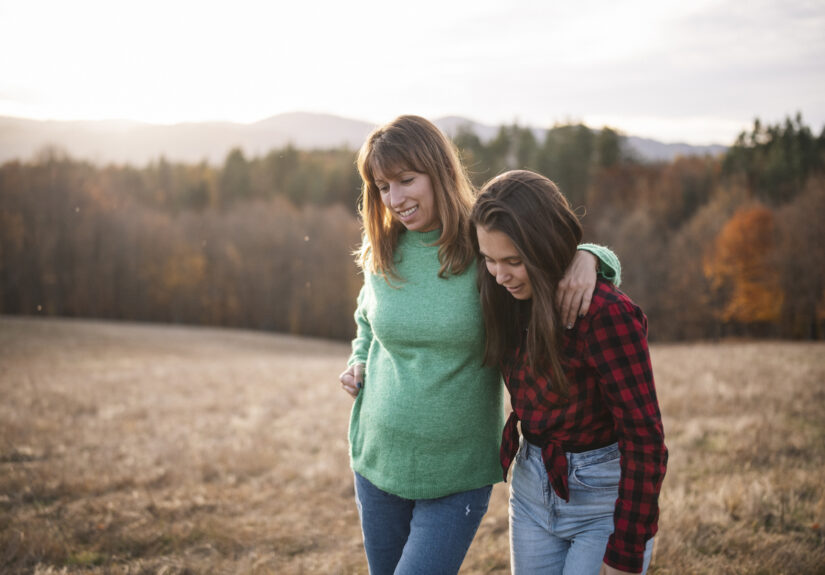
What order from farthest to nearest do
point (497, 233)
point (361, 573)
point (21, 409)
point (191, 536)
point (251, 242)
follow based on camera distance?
point (251, 242) → point (21, 409) → point (191, 536) → point (361, 573) → point (497, 233)

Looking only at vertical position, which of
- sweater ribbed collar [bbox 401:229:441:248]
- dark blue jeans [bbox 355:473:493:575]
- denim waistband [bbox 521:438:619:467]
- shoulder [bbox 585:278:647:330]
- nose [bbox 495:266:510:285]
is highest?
sweater ribbed collar [bbox 401:229:441:248]

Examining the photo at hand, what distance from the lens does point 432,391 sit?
6.92 feet

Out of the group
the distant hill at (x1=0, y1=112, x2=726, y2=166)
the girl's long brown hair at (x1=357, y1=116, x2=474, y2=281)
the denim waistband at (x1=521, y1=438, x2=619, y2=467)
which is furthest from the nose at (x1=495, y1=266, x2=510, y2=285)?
the distant hill at (x1=0, y1=112, x2=726, y2=166)

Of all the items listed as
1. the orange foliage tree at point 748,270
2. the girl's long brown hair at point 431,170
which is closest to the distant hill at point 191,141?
the orange foliage tree at point 748,270

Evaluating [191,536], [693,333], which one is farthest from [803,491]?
[693,333]

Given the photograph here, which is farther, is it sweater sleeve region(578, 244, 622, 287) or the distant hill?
the distant hill

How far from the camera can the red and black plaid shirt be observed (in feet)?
5.48

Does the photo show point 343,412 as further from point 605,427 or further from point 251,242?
point 251,242

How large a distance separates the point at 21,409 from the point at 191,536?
6562mm

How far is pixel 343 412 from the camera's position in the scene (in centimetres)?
877

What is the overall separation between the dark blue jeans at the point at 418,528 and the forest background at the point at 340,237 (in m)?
25.1

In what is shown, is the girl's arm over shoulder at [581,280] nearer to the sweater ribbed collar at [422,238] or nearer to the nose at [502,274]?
the nose at [502,274]

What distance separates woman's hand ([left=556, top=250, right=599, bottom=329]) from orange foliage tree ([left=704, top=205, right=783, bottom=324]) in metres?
34.8

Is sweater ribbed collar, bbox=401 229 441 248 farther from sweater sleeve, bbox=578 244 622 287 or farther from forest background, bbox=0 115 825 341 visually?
forest background, bbox=0 115 825 341
